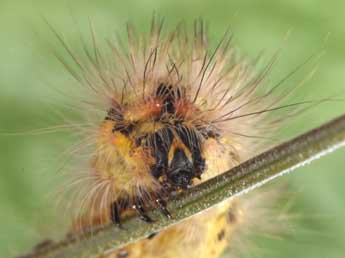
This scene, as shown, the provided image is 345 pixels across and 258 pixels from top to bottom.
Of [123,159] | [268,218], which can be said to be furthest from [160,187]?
[268,218]

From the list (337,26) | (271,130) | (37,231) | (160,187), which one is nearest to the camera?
(160,187)

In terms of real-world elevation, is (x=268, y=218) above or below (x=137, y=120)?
below

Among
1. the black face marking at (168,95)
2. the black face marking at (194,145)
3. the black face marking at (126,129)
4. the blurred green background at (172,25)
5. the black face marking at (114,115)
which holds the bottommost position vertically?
the blurred green background at (172,25)

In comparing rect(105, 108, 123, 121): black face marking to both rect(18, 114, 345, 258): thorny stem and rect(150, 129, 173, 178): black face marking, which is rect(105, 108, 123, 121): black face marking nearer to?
rect(150, 129, 173, 178): black face marking

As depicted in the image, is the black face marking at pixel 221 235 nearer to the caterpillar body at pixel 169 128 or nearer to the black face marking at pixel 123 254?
the caterpillar body at pixel 169 128

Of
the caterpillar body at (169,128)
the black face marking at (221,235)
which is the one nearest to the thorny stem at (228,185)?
the caterpillar body at (169,128)

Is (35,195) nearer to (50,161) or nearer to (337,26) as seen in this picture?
(50,161)
